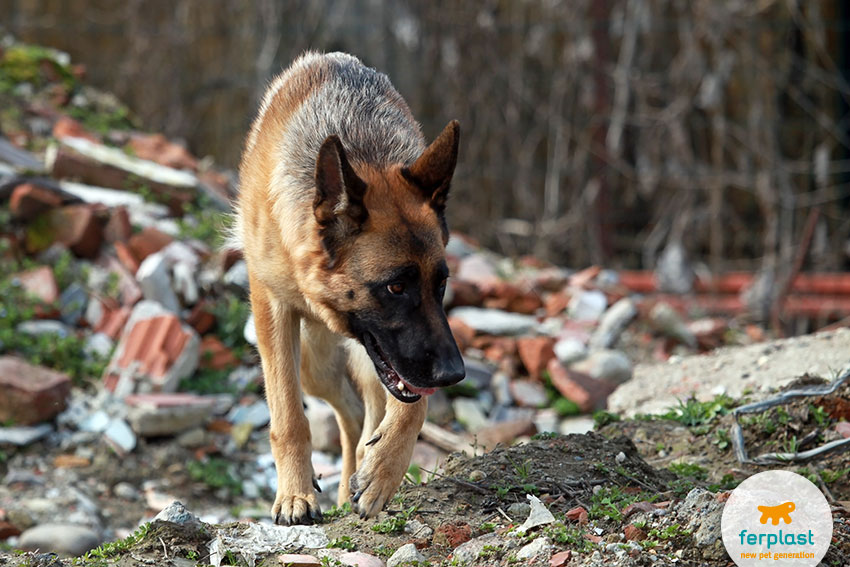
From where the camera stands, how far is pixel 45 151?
28.3 feet

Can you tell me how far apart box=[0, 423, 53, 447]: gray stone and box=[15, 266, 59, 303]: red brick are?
3.71 ft

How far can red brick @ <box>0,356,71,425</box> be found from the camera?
6.01 metres

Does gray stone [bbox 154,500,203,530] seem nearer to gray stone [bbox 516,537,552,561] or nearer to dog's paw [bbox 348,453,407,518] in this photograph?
dog's paw [bbox 348,453,407,518]

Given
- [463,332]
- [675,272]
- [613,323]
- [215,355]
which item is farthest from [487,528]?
[675,272]

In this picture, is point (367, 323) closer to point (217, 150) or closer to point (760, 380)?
point (760, 380)

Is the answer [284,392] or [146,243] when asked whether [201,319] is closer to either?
[146,243]

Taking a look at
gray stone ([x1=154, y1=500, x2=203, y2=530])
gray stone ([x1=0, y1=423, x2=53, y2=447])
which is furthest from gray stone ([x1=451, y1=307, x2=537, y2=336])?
gray stone ([x1=154, y1=500, x2=203, y2=530])

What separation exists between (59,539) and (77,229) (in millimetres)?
3005

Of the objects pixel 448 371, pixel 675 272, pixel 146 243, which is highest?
pixel 448 371

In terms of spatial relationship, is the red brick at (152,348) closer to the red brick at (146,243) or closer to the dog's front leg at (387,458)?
the red brick at (146,243)

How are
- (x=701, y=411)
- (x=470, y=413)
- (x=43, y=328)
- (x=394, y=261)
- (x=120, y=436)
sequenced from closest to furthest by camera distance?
1. (x=394, y=261)
2. (x=701, y=411)
3. (x=120, y=436)
4. (x=470, y=413)
5. (x=43, y=328)

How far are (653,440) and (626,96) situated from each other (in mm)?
6485

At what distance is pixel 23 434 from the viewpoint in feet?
19.7

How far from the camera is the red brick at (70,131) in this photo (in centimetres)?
901
